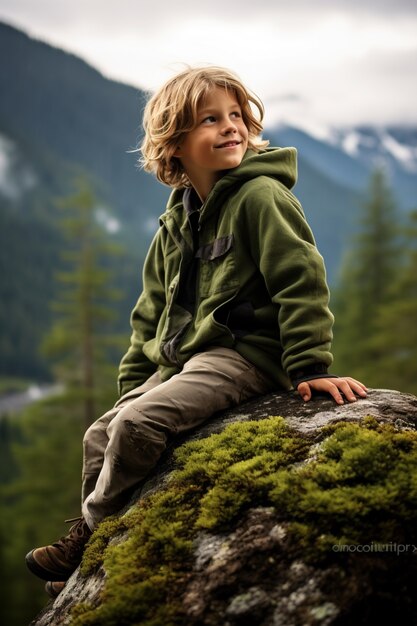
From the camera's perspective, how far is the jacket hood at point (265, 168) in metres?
4.10

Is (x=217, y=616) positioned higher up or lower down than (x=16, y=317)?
higher up

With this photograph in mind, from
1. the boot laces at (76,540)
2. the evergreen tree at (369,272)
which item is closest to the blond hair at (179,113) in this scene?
the boot laces at (76,540)

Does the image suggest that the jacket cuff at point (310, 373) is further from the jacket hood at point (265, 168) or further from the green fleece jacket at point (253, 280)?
the jacket hood at point (265, 168)

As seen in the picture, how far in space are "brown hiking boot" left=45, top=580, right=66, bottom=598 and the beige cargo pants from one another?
378 millimetres

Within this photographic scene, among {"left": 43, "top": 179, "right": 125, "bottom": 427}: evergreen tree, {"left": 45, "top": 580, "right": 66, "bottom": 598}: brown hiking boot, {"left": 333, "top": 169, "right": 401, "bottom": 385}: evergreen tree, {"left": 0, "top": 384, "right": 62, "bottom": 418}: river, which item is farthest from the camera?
{"left": 0, "top": 384, "right": 62, "bottom": 418}: river

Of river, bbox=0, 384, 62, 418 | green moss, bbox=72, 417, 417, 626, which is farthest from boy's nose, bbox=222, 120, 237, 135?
river, bbox=0, 384, 62, 418

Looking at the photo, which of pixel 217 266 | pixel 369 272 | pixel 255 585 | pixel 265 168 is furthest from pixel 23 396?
pixel 255 585

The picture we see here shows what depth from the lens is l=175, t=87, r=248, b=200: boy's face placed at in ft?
13.4

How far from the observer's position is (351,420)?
136 inches

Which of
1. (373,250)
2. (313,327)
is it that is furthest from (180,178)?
(373,250)

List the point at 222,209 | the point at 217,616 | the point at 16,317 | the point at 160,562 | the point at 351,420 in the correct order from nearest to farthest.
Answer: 1. the point at 217,616
2. the point at 160,562
3. the point at 351,420
4. the point at 222,209
5. the point at 16,317

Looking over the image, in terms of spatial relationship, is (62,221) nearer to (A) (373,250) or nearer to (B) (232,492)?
(A) (373,250)

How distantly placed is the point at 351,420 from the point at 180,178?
207 centimetres

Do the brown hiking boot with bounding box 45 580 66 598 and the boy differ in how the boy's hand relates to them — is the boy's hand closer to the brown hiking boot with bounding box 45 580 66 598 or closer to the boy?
the boy
